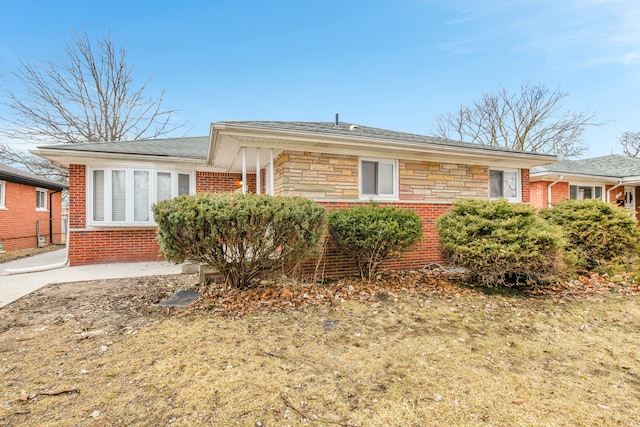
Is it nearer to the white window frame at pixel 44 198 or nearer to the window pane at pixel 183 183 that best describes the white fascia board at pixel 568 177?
the window pane at pixel 183 183

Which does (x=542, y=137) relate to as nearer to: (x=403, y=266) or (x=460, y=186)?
(x=460, y=186)

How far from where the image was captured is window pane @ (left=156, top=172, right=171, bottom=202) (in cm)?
838

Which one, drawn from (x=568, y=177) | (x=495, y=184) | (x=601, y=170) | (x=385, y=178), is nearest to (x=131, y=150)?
(x=385, y=178)

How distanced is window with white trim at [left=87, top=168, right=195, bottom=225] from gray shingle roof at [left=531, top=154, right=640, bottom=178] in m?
14.7

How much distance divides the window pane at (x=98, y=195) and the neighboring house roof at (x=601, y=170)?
15629 millimetres

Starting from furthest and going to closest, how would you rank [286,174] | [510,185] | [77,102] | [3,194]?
[77,102] → [3,194] → [510,185] → [286,174]

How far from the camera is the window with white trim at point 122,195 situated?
7941mm

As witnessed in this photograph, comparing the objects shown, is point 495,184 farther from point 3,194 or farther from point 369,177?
point 3,194

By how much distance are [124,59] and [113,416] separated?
2186 centimetres

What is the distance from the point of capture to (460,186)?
24.9 feet

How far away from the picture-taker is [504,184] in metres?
8.30

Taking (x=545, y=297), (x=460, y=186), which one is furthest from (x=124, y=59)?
(x=545, y=297)

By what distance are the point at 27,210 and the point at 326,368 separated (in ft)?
57.1

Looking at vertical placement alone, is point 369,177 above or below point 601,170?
below
